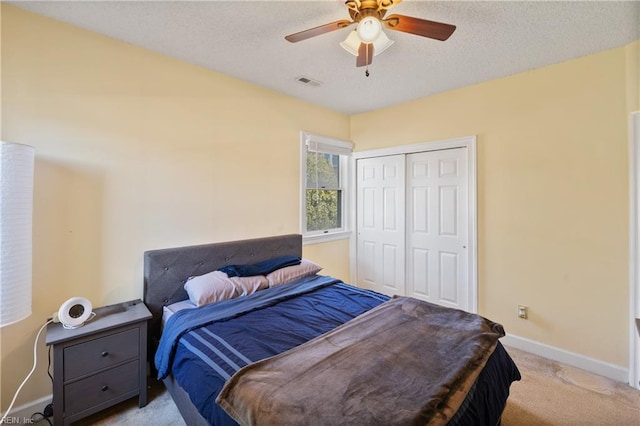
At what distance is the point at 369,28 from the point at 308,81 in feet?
4.88

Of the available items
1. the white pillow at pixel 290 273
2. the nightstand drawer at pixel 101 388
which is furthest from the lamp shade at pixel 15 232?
the white pillow at pixel 290 273

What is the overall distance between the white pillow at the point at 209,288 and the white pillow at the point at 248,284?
37 mm

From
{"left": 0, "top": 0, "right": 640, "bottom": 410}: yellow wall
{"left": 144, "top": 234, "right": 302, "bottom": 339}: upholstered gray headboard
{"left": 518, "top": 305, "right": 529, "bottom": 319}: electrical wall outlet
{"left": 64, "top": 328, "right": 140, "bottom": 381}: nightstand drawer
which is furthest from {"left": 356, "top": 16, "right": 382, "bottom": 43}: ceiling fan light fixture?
{"left": 518, "top": 305, "right": 529, "bottom": 319}: electrical wall outlet

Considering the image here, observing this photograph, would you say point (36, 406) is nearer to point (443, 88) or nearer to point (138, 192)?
point (138, 192)

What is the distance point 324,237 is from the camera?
12.7ft

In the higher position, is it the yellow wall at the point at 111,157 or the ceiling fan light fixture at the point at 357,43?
the ceiling fan light fixture at the point at 357,43

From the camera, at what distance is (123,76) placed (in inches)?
88.5

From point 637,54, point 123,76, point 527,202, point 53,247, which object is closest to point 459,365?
point 527,202

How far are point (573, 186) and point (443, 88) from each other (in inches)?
62.4

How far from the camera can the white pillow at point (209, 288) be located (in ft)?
7.34

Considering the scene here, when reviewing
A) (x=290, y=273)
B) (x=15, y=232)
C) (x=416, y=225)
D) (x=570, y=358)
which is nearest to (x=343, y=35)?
(x=290, y=273)

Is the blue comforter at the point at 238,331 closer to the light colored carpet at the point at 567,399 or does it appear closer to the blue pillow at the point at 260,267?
the blue pillow at the point at 260,267

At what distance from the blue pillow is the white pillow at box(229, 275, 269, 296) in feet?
0.21

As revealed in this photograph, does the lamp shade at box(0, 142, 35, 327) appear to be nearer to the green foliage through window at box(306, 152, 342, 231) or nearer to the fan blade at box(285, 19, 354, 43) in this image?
the fan blade at box(285, 19, 354, 43)
